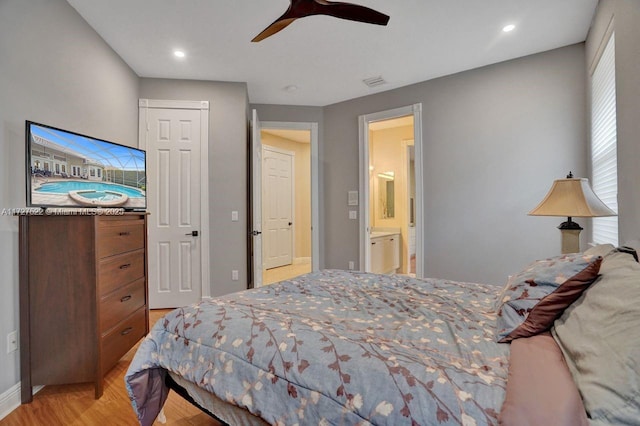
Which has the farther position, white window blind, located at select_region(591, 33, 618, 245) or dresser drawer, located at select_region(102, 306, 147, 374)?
white window blind, located at select_region(591, 33, 618, 245)

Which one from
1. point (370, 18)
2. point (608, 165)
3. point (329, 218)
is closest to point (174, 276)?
point (329, 218)

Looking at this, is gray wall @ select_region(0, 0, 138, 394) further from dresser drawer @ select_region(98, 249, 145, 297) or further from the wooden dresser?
dresser drawer @ select_region(98, 249, 145, 297)

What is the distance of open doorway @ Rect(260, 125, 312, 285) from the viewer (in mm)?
5898

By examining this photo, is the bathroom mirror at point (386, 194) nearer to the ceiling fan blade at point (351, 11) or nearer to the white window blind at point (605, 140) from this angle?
the white window blind at point (605, 140)

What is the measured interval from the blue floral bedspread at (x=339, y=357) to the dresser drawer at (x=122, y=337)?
83 centimetres

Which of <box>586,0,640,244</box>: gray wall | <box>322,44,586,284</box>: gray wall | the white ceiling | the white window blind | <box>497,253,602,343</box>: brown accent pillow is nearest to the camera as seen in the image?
<box>497,253,602,343</box>: brown accent pillow

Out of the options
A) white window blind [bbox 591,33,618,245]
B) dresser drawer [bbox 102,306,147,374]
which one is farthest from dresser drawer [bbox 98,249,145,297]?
white window blind [bbox 591,33,618,245]

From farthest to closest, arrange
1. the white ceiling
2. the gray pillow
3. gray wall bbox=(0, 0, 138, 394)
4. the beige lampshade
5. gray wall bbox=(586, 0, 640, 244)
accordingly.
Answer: the white ceiling < the beige lampshade < gray wall bbox=(0, 0, 138, 394) < gray wall bbox=(586, 0, 640, 244) < the gray pillow

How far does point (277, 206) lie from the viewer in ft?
20.3

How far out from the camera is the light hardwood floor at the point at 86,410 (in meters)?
1.66

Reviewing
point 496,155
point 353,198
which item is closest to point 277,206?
point 353,198

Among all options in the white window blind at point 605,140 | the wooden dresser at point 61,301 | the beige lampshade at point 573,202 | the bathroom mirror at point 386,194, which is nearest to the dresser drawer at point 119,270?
the wooden dresser at point 61,301

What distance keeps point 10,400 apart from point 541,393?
2576 millimetres

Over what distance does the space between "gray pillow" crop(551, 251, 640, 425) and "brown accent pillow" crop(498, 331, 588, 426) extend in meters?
0.03
